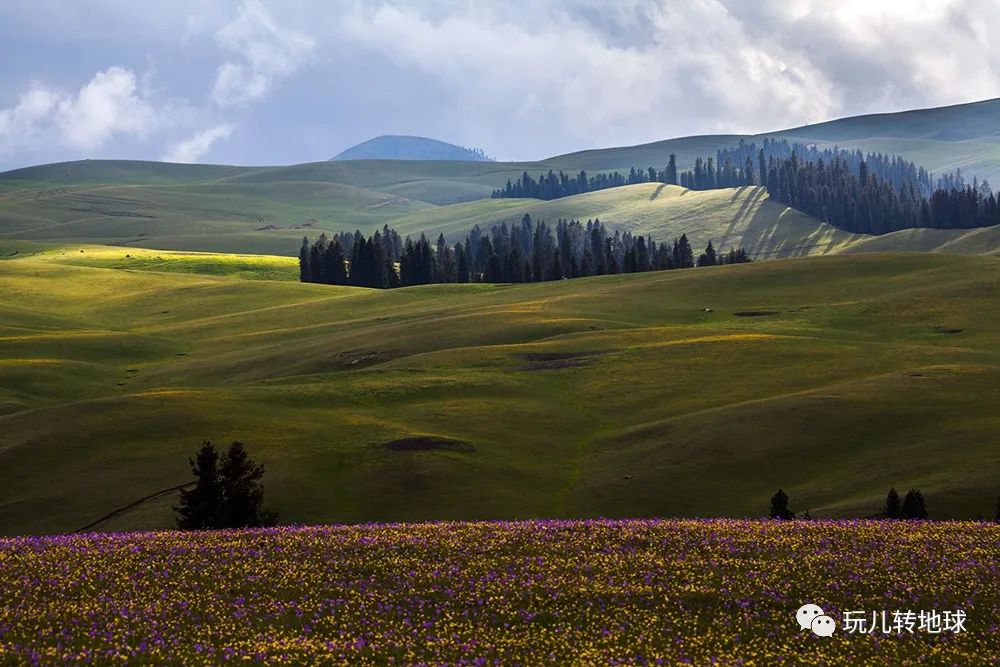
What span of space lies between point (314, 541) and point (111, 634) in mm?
9097

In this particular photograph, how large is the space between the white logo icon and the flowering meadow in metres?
0.27

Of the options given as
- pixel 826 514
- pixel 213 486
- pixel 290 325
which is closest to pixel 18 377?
pixel 290 325

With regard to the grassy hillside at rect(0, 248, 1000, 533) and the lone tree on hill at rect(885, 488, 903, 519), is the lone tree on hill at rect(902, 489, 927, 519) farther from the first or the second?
the grassy hillside at rect(0, 248, 1000, 533)

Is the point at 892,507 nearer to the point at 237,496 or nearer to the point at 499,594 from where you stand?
the point at 237,496

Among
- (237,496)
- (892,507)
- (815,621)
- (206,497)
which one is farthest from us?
(892,507)

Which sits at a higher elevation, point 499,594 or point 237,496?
point 499,594

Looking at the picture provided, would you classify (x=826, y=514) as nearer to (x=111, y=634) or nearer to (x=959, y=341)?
Answer: (x=111, y=634)

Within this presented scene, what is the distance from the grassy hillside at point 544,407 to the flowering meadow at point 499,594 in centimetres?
2310

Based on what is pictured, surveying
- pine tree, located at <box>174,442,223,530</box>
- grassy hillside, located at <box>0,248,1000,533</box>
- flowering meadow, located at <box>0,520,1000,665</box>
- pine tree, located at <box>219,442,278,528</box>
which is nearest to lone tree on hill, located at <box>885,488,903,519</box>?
grassy hillside, located at <box>0,248,1000,533</box>

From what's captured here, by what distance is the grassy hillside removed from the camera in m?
59.7

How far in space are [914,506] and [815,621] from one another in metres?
27.0

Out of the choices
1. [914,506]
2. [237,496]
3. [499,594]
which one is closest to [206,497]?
[237,496]

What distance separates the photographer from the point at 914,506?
48.7 meters

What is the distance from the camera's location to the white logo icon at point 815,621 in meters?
23.6
